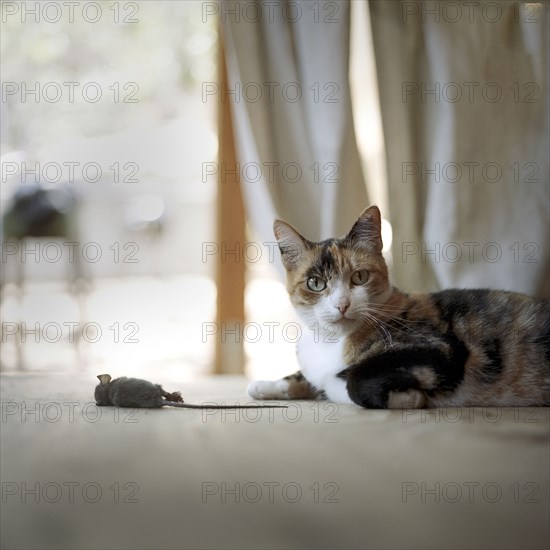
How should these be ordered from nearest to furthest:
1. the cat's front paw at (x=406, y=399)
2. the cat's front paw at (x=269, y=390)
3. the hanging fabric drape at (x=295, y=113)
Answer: the cat's front paw at (x=406, y=399) → the cat's front paw at (x=269, y=390) → the hanging fabric drape at (x=295, y=113)

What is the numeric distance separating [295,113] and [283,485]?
1201 millimetres

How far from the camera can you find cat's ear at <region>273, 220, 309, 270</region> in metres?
1.66

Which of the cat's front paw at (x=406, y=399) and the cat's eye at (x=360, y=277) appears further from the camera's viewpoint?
the cat's eye at (x=360, y=277)

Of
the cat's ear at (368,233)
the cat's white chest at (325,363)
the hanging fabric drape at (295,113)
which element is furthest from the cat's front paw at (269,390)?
the hanging fabric drape at (295,113)

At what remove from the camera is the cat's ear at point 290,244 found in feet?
5.45

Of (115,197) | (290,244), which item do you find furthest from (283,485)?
(115,197)

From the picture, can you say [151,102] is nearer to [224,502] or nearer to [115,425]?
[115,425]

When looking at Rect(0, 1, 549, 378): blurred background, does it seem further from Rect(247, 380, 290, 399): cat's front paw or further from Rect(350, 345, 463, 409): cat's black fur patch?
Rect(350, 345, 463, 409): cat's black fur patch

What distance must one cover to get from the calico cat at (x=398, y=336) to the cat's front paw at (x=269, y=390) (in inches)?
2.9

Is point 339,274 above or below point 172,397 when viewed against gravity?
above

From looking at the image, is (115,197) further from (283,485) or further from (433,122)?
(283,485)

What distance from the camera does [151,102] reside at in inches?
91.8

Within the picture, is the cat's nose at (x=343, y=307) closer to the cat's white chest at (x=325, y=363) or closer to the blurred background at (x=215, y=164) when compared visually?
the cat's white chest at (x=325, y=363)

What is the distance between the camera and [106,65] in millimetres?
2297
